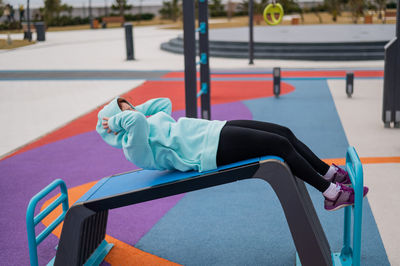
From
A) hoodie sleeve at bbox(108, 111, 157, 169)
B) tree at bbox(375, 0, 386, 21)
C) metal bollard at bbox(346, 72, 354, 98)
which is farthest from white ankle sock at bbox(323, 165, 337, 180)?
tree at bbox(375, 0, 386, 21)

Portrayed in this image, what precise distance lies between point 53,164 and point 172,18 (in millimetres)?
49731

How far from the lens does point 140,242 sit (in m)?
4.09

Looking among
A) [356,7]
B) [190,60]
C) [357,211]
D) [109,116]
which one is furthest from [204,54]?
[356,7]

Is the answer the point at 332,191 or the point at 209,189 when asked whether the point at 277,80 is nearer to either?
the point at 209,189

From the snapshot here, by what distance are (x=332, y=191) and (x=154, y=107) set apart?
1.41m

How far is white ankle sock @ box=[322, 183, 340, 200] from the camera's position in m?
3.29

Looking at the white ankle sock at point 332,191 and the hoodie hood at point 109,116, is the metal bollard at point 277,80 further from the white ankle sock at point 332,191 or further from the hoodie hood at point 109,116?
the white ankle sock at point 332,191

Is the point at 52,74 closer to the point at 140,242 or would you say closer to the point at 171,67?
the point at 171,67

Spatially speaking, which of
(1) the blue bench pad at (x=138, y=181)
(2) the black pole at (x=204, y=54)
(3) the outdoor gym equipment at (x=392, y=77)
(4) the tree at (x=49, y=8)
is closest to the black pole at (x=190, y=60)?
(2) the black pole at (x=204, y=54)

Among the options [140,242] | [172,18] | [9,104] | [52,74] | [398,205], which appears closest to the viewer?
[140,242]

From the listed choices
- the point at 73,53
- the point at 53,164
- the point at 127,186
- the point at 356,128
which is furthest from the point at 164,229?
the point at 73,53

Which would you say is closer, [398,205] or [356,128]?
[398,205]

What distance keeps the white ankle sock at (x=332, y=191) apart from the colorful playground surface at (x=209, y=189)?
644 mm

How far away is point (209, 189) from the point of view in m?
5.24
